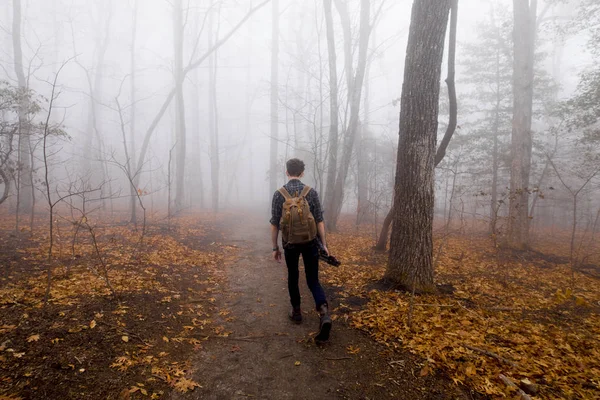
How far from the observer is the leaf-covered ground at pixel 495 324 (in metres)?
2.52

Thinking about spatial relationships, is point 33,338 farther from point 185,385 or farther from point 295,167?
point 295,167

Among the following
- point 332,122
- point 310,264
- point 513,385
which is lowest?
point 513,385

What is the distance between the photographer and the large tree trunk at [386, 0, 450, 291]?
4.36m

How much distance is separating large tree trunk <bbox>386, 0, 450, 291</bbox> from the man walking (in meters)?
1.67

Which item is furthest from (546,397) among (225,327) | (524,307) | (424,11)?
(424,11)

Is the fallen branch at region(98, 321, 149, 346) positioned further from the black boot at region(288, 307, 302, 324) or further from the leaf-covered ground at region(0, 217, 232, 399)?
the black boot at region(288, 307, 302, 324)

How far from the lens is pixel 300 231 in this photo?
3.36m

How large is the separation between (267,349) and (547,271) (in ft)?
22.5

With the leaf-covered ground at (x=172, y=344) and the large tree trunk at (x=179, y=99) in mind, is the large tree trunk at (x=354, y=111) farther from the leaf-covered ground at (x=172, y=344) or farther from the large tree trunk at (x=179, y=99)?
the large tree trunk at (x=179, y=99)

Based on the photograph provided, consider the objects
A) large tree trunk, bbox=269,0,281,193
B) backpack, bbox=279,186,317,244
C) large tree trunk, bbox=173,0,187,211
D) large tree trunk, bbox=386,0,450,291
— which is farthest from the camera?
large tree trunk, bbox=269,0,281,193

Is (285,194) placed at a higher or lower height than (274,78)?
lower

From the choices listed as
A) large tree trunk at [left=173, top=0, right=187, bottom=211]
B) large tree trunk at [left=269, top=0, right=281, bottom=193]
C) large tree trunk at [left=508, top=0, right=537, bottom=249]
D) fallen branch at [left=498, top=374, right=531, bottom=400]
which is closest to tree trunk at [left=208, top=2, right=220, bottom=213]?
large tree trunk at [left=173, top=0, right=187, bottom=211]

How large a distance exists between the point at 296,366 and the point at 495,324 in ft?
8.32

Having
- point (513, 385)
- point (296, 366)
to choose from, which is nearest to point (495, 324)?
point (513, 385)
